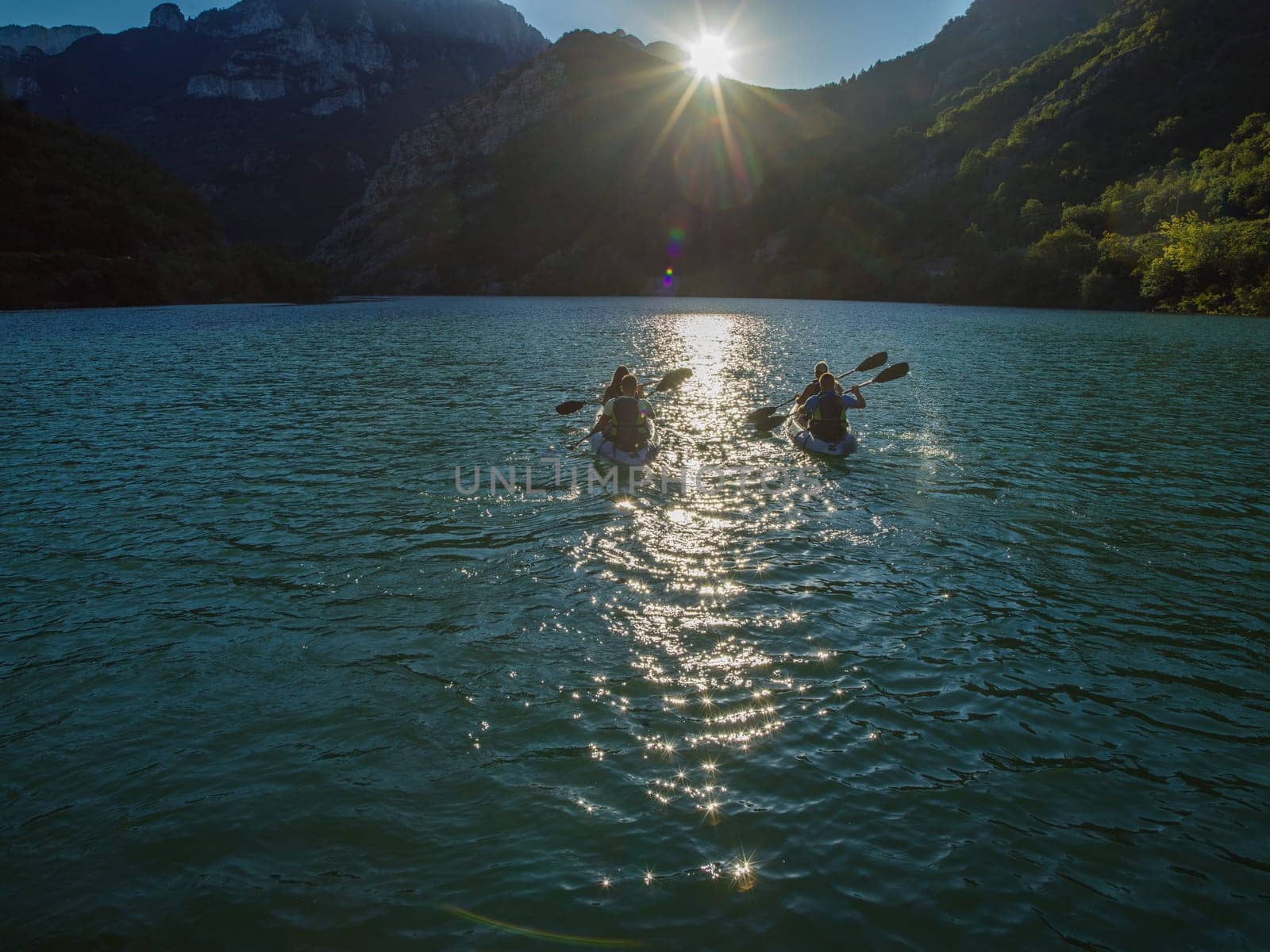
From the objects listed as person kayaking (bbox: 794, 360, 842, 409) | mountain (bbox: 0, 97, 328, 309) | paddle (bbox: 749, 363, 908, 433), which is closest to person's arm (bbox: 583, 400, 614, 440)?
paddle (bbox: 749, 363, 908, 433)

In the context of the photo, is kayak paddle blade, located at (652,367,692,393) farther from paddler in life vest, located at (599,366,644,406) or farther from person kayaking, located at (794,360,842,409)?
person kayaking, located at (794,360,842,409)

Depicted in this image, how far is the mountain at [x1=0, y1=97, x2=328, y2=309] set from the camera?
9762cm

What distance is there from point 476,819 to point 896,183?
181m

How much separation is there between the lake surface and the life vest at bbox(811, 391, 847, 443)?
0.94 m

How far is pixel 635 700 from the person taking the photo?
28.8 feet

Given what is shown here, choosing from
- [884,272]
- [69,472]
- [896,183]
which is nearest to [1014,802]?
[69,472]

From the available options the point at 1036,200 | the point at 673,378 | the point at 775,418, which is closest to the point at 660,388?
the point at 673,378

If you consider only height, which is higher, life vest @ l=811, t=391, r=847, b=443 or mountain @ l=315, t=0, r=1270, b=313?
mountain @ l=315, t=0, r=1270, b=313

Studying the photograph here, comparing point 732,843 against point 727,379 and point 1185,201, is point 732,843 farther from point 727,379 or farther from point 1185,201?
point 1185,201

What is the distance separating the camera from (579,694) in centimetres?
888

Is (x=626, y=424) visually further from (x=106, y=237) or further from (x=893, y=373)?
(x=106, y=237)

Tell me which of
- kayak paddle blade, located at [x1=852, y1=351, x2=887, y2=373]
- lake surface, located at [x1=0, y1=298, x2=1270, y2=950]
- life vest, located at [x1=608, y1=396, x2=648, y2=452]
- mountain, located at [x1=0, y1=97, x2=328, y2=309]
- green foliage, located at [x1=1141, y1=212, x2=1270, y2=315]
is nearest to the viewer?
lake surface, located at [x1=0, y1=298, x2=1270, y2=950]

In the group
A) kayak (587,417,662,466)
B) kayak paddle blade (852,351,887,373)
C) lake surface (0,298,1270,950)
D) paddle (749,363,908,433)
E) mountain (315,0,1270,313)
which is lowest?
lake surface (0,298,1270,950)

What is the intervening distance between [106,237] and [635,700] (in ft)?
463
